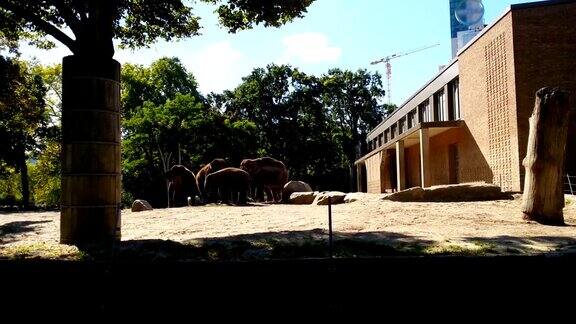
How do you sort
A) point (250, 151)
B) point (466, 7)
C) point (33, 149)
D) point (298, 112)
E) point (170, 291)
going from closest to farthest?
point (170, 291) → point (33, 149) → point (250, 151) → point (298, 112) → point (466, 7)

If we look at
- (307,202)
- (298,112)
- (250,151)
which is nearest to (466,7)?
(298,112)

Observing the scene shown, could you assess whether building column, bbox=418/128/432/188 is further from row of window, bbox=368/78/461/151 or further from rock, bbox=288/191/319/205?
rock, bbox=288/191/319/205

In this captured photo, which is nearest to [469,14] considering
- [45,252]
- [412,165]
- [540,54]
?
[412,165]

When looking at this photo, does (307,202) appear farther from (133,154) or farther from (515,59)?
(133,154)

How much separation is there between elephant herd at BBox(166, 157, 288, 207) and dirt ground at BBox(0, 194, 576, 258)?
6.93m

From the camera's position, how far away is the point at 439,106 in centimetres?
3117

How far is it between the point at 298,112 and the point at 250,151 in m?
11.2

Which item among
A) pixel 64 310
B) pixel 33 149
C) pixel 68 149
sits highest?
pixel 33 149

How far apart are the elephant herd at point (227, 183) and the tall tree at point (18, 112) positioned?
6.92 metres

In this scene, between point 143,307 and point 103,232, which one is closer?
point 143,307

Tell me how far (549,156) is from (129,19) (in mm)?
9831

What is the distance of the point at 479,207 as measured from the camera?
12.9 m

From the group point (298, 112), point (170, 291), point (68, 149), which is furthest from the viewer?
point (298, 112)

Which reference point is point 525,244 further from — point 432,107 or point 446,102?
point 432,107
